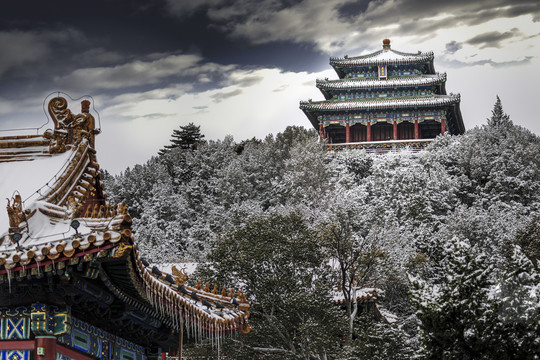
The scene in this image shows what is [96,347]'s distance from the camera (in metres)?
12.6

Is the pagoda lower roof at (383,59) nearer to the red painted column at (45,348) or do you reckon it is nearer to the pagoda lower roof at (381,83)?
the pagoda lower roof at (381,83)

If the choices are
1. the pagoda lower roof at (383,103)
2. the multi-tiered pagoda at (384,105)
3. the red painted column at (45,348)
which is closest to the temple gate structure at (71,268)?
the red painted column at (45,348)

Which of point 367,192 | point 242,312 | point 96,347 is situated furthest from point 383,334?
point 367,192

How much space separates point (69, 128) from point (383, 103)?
1900 inches

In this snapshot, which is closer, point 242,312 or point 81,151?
point 81,151

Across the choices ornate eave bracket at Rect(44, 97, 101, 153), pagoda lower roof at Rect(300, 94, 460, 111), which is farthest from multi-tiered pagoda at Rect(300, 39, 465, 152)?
ornate eave bracket at Rect(44, 97, 101, 153)

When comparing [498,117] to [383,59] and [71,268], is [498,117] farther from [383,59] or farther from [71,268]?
[71,268]

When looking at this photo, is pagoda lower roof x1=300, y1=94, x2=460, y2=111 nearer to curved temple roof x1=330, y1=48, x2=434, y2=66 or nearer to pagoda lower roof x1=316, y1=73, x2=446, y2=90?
pagoda lower roof x1=316, y1=73, x2=446, y2=90

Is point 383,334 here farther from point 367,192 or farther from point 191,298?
point 367,192

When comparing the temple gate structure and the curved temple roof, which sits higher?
the curved temple roof

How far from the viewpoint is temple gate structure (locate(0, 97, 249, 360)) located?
10133 mm

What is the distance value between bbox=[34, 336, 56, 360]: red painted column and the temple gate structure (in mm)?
12

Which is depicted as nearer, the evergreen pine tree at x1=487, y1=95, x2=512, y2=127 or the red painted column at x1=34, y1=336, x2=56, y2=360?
the red painted column at x1=34, y1=336, x2=56, y2=360

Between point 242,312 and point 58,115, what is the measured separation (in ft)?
16.1
